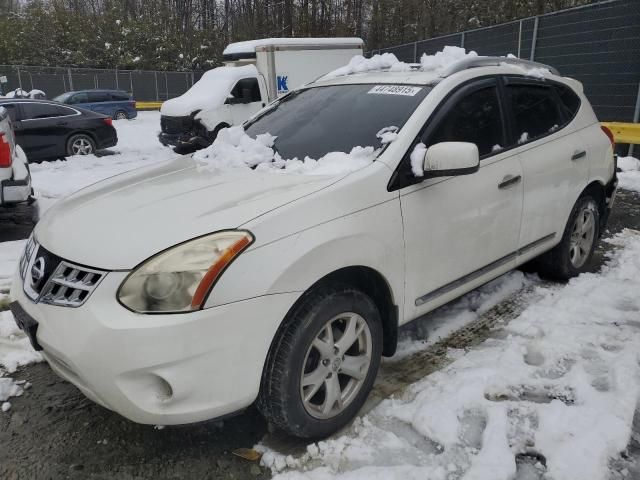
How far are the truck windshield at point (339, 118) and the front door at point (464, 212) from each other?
238 mm

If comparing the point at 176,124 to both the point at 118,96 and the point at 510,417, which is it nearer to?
the point at 118,96

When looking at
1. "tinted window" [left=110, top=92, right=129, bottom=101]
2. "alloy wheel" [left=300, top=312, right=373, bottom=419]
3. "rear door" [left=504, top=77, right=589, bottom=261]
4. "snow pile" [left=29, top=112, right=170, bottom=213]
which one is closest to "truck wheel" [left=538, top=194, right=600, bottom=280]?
"rear door" [left=504, top=77, right=589, bottom=261]

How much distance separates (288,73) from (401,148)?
36.2ft

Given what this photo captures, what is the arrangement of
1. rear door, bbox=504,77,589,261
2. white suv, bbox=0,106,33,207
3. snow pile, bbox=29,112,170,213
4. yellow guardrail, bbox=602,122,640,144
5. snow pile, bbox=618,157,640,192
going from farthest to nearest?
yellow guardrail, bbox=602,122,640,144 < snow pile, bbox=29,112,170,213 < snow pile, bbox=618,157,640,192 < white suv, bbox=0,106,33,207 < rear door, bbox=504,77,589,261

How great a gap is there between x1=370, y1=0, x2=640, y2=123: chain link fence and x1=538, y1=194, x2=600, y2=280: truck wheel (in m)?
6.08

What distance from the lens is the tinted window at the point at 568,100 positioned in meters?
4.13

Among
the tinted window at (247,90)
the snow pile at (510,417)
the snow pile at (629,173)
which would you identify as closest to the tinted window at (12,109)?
the tinted window at (247,90)

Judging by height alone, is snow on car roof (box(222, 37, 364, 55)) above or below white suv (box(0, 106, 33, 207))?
above

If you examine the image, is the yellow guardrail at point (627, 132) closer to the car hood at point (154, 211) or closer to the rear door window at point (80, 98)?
the car hood at point (154, 211)

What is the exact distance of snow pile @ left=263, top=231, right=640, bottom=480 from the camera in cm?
231

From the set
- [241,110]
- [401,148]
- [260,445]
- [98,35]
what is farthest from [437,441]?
[98,35]

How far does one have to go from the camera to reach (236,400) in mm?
2150

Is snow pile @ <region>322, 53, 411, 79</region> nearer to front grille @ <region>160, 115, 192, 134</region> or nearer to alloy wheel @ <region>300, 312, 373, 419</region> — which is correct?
alloy wheel @ <region>300, 312, 373, 419</region>

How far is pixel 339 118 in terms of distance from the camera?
3.26 m
